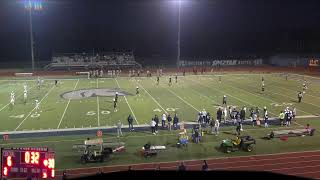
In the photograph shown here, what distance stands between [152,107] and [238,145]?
1188 cm

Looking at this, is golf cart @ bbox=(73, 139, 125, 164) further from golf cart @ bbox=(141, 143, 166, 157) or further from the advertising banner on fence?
the advertising banner on fence

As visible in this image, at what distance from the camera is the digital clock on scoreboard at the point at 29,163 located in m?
11.6

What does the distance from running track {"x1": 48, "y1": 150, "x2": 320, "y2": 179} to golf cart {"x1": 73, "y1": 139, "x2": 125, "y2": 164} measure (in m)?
0.91

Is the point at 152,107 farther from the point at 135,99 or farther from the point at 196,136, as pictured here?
the point at 196,136

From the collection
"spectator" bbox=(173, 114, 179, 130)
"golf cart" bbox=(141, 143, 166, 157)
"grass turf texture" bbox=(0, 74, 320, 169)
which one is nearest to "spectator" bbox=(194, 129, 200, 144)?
"grass turf texture" bbox=(0, 74, 320, 169)

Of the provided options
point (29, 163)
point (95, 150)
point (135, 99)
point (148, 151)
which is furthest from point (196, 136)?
point (135, 99)

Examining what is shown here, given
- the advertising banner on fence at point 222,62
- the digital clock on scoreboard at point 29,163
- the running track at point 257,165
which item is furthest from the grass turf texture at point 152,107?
the advertising banner on fence at point 222,62

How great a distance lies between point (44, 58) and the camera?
72062mm

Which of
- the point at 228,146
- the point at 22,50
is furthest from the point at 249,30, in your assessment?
the point at 228,146

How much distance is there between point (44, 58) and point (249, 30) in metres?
39.5

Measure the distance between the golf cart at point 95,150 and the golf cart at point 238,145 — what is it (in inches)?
195

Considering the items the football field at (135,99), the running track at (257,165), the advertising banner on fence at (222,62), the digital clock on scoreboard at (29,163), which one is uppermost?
the advertising banner on fence at (222,62)

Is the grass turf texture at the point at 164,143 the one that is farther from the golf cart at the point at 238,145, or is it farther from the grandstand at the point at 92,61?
the grandstand at the point at 92,61

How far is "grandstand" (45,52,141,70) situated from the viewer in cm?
6475
